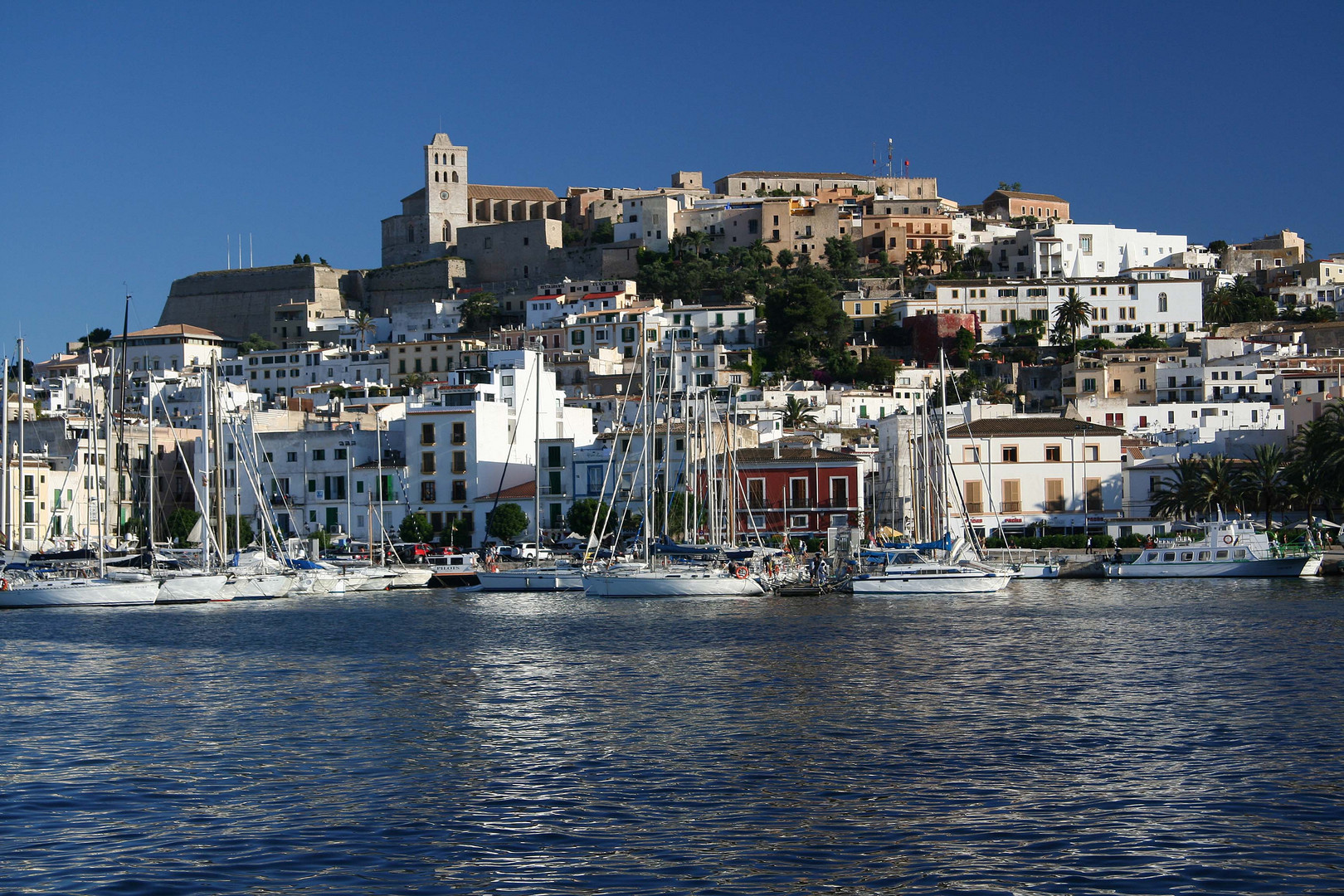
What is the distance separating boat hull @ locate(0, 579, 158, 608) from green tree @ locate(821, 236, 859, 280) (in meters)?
91.9

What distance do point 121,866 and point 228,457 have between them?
69464mm

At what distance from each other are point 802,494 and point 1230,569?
1872 cm

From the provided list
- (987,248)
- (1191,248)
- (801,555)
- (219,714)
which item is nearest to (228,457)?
(801,555)

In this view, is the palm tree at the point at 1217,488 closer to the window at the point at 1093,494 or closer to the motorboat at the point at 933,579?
the window at the point at 1093,494

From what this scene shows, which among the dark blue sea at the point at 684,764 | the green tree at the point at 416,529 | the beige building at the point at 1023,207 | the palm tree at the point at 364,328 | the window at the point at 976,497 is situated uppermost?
the beige building at the point at 1023,207

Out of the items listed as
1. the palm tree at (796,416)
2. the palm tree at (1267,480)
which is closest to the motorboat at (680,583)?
the palm tree at (1267,480)

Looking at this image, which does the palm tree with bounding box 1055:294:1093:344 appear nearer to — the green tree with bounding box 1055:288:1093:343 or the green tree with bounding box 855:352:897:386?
the green tree with bounding box 1055:288:1093:343

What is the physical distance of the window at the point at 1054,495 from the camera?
73.3 m

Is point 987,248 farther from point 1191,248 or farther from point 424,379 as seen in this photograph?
point 424,379

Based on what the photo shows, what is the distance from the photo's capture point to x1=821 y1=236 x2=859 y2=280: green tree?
139750 millimetres

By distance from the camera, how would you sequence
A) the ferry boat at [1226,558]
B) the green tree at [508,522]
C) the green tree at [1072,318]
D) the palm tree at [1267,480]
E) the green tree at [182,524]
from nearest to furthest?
1. the ferry boat at [1226,558]
2. the palm tree at [1267,480]
3. the green tree at [508,522]
4. the green tree at [182,524]
5. the green tree at [1072,318]

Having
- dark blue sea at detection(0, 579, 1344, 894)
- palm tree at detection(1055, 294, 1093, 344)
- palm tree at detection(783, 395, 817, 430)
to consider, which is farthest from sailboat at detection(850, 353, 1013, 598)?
palm tree at detection(1055, 294, 1093, 344)

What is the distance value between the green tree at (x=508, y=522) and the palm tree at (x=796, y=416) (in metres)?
26.6

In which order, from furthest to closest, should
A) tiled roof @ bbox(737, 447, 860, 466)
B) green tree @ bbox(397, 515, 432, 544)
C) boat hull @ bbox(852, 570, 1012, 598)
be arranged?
green tree @ bbox(397, 515, 432, 544) → tiled roof @ bbox(737, 447, 860, 466) → boat hull @ bbox(852, 570, 1012, 598)
